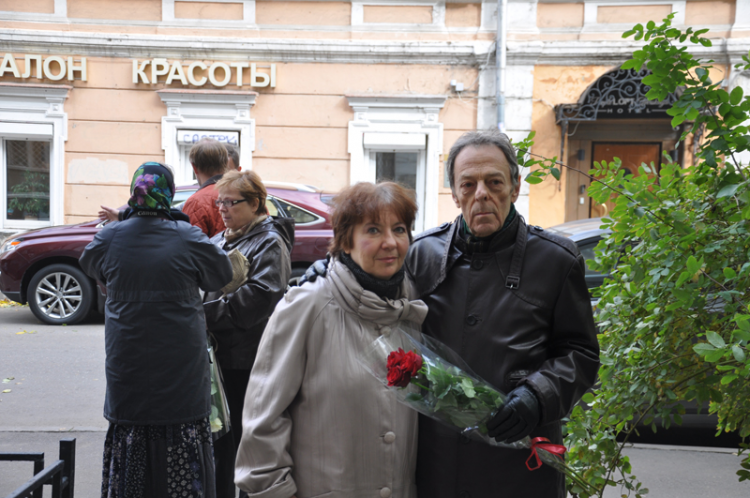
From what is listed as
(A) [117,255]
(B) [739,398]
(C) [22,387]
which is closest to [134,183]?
(A) [117,255]

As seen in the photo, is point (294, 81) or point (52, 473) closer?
point (52, 473)

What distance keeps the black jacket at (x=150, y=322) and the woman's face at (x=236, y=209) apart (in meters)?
0.55

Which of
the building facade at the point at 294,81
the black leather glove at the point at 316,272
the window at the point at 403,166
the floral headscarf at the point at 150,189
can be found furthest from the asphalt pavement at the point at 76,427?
the window at the point at 403,166

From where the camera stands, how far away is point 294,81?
1223cm

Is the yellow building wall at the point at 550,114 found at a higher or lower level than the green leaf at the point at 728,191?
higher

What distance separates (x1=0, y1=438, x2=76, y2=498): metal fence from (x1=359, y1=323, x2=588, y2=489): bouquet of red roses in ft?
3.46

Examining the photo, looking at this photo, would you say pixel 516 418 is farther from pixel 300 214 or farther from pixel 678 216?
pixel 300 214

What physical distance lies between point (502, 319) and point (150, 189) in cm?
175

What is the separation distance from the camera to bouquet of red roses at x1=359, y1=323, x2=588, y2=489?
5.78 ft

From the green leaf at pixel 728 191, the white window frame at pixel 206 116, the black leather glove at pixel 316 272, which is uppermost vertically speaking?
the white window frame at pixel 206 116

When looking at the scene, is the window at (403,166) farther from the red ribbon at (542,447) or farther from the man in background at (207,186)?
the red ribbon at (542,447)

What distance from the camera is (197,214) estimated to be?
4.00 metres

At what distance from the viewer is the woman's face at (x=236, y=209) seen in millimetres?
3508

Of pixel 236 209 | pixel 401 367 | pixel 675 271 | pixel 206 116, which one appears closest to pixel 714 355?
pixel 675 271
